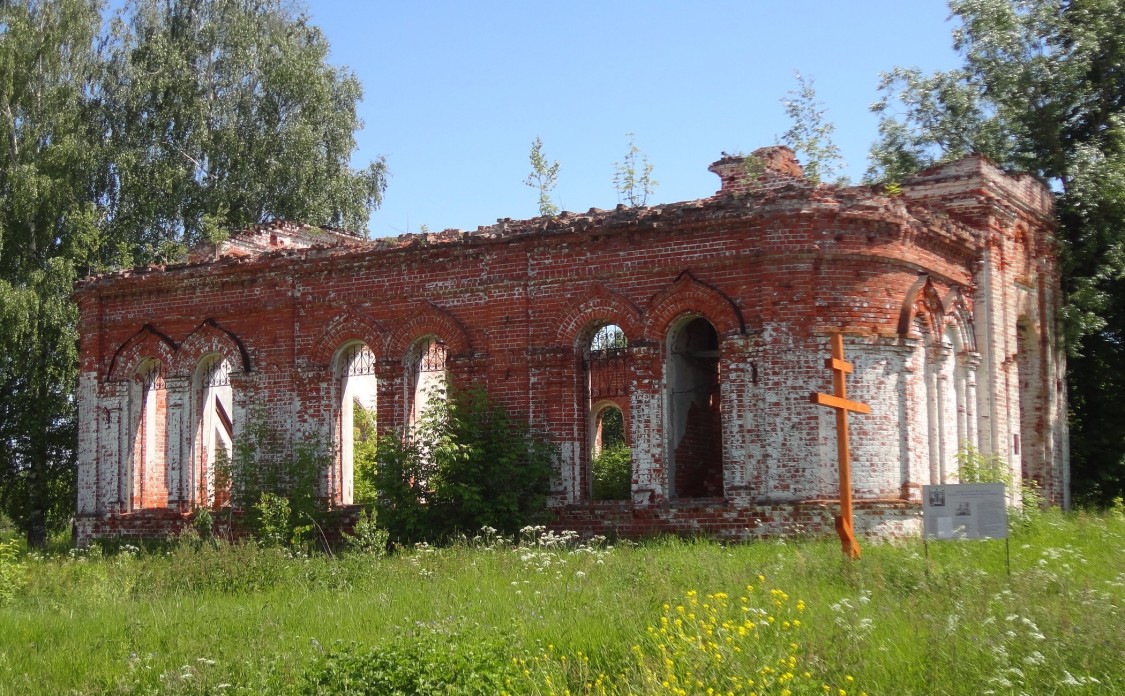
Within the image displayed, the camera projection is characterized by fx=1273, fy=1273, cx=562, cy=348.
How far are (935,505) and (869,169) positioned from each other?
46.7ft

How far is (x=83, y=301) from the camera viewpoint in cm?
2027

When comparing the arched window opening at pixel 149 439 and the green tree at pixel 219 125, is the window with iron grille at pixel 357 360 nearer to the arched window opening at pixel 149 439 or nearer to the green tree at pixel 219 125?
the arched window opening at pixel 149 439

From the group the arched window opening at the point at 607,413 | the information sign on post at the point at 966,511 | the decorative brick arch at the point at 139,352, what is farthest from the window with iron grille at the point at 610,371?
the information sign on post at the point at 966,511

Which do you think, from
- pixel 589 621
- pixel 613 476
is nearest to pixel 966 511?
pixel 589 621

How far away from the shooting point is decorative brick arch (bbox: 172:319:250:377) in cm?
1875

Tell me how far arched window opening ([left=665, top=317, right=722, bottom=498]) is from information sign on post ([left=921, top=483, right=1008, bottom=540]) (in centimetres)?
477

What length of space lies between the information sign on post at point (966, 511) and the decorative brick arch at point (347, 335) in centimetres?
861

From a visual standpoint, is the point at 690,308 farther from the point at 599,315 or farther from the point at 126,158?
the point at 126,158

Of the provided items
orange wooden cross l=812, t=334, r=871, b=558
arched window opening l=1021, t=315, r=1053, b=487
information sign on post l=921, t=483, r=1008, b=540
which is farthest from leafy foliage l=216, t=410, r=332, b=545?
arched window opening l=1021, t=315, r=1053, b=487

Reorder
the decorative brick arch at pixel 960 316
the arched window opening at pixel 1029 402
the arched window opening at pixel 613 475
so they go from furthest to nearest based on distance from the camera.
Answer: the arched window opening at pixel 1029 402, the arched window opening at pixel 613 475, the decorative brick arch at pixel 960 316

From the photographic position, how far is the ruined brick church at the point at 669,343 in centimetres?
1509

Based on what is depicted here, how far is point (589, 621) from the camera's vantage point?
10.1 m

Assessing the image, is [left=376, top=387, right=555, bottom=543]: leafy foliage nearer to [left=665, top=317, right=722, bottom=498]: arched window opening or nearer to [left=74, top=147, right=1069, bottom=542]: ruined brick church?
[left=74, top=147, right=1069, bottom=542]: ruined brick church

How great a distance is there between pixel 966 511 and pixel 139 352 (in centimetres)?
1320
